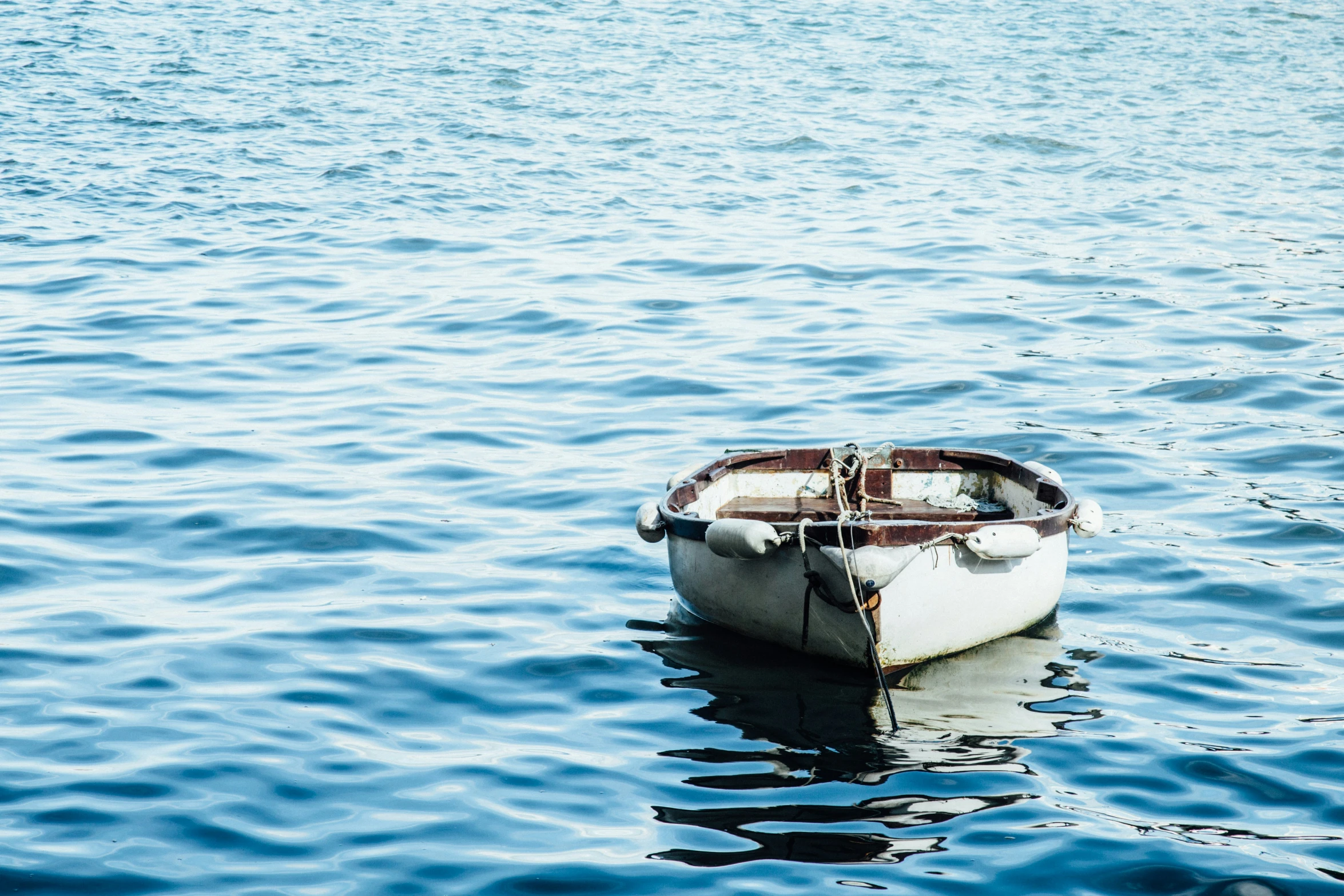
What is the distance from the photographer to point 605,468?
1005 centimetres

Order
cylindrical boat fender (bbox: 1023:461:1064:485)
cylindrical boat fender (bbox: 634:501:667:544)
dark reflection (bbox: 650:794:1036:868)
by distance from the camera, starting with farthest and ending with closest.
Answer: cylindrical boat fender (bbox: 1023:461:1064:485), cylindrical boat fender (bbox: 634:501:667:544), dark reflection (bbox: 650:794:1036:868)

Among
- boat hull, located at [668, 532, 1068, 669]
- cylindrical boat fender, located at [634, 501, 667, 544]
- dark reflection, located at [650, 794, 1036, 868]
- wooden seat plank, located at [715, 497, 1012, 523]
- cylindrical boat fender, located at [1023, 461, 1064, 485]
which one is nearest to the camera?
dark reflection, located at [650, 794, 1036, 868]

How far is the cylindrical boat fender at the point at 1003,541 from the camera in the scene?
258 inches

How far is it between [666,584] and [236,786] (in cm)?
313

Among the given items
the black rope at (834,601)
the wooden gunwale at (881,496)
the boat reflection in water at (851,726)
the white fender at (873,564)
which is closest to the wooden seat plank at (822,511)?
the wooden gunwale at (881,496)

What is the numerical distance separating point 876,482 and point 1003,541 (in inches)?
74.4

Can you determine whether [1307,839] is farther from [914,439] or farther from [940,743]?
[914,439]

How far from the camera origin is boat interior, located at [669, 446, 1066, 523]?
27.0 ft

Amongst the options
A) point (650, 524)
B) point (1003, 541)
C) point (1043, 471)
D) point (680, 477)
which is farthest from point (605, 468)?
point (1003, 541)

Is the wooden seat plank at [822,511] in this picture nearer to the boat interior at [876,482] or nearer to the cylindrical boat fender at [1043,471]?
the boat interior at [876,482]

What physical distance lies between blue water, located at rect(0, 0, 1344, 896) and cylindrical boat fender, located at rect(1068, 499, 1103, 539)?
535 mm

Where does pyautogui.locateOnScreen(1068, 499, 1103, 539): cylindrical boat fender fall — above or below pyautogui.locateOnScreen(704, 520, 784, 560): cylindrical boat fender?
below

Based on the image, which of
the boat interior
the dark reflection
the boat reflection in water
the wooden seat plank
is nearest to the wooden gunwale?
the boat interior

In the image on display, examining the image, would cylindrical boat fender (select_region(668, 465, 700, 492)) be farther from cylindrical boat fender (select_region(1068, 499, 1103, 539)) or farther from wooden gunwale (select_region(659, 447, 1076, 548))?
cylindrical boat fender (select_region(1068, 499, 1103, 539))
